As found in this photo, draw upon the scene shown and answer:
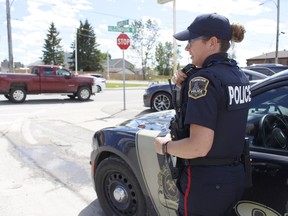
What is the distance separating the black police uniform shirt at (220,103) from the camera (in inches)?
68.7

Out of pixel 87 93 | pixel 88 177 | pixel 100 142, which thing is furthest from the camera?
pixel 87 93

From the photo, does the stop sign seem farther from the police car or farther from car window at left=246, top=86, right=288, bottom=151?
car window at left=246, top=86, right=288, bottom=151

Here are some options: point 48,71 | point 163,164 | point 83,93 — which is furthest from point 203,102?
point 83,93

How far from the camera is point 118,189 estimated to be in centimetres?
334

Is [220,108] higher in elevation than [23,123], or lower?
higher

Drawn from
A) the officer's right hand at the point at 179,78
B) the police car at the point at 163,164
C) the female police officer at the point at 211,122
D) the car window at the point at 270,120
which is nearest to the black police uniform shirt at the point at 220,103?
the female police officer at the point at 211,122

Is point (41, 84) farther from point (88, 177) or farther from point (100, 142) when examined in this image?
point (100, 142)

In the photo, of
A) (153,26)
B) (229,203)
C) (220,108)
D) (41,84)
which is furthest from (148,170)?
(153,26)

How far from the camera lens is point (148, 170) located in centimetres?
290

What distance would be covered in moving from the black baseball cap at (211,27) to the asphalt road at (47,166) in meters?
2.58

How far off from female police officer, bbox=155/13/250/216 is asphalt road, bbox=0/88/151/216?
2.14 m

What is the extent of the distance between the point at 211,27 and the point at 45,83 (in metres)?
15.1

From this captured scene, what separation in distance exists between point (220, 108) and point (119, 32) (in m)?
10.9

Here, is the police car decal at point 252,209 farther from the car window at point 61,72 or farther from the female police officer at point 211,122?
the car window at point 61,72
